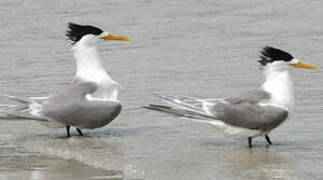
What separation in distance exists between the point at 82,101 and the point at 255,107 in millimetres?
1403

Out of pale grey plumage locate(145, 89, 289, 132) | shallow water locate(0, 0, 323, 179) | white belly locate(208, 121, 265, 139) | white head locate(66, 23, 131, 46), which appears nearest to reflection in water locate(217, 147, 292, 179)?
shallow water locate(0, 0, 323, 179)

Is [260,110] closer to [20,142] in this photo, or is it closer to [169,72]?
[20,142]

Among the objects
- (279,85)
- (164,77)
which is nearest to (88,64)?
(279,85)

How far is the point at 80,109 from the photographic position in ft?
24.4

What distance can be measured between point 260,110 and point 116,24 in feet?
17.2

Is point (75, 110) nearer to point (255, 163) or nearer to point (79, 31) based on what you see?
point (79, 31)

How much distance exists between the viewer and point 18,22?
480 inches

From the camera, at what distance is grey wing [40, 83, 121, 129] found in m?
7.40

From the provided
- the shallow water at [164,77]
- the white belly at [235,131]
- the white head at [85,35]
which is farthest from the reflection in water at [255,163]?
the white head at [85,35]

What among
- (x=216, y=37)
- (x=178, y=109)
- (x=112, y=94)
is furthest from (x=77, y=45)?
(x=216, y=37)

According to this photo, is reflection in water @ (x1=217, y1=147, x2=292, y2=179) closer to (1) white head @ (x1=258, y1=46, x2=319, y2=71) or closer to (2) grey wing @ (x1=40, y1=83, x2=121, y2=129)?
(1) white head @ (x1=258, y1=46, x2=319, y2=71)

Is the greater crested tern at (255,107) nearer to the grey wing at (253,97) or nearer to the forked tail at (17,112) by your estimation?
the grey wing at (253,97)

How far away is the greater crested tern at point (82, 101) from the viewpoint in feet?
24.3

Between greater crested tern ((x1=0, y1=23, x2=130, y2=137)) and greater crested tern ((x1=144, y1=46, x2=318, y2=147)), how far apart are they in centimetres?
44
